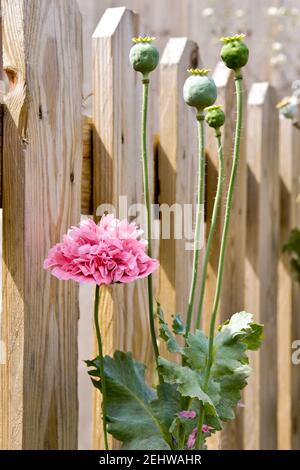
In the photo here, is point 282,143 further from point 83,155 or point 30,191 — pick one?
point 30,191

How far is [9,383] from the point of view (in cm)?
124

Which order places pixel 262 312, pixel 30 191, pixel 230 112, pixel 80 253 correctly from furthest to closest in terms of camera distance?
1. pixel 262 312
2. pixel 230 112
3. pixel 30 191
4. pixel 80 253

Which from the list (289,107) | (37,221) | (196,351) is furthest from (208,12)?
(196,351)

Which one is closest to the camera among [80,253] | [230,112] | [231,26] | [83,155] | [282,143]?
[80,253]

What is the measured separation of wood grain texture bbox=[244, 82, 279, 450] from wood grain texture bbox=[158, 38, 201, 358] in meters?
0.56

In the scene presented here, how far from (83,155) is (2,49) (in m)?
0.29

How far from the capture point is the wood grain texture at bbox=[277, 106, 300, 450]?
260 cm

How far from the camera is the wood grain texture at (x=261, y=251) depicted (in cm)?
230

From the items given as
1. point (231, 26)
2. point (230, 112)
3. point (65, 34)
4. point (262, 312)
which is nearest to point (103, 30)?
point (65, 34)

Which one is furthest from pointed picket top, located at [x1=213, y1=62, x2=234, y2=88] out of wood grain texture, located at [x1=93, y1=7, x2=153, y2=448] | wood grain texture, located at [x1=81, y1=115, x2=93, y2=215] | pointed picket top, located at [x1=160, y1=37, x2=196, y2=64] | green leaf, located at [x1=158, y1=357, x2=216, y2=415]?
green leaf, located at [x1=158, y1=357, x2=216, y2=415]

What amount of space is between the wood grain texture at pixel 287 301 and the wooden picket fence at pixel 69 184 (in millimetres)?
416

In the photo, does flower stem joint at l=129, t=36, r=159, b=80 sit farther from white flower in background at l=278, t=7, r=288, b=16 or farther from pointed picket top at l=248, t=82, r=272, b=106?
white flower in background at l=278, t=7, r=288, b=16

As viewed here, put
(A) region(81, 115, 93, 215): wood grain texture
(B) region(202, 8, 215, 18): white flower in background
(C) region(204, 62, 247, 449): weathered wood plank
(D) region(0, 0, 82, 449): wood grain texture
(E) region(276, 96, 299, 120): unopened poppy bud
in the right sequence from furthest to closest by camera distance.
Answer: (B) region(202, 8, 215, 18): white flower in background → (E) region(276, 96, 299, 120): unopened poppy bud → (C) region(204, 62, 247, 449): weathered wood plank → (A) region(81, 115, 93, 215): wood grain texture → (D) region(0, 0, 82, 449): wood grain texture

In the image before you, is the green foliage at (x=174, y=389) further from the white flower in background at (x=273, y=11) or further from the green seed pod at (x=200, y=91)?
the white flower in background at (x=273, y=11)
